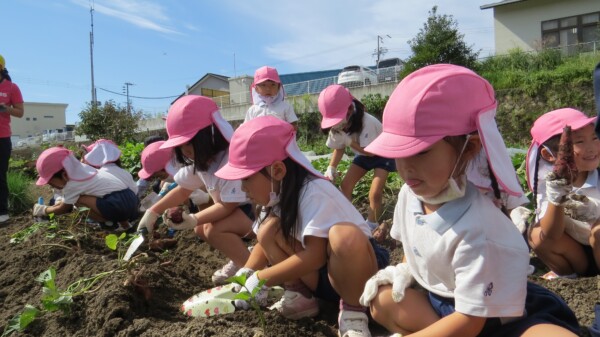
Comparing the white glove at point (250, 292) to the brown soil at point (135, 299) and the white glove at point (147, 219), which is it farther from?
the white glove at point (147, 219)

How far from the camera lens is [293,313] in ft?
7.19

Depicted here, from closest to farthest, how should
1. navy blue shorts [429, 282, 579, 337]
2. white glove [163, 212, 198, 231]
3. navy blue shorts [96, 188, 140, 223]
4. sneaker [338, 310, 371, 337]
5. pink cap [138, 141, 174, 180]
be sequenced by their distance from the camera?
navy blue shorts [429, 282, 579, 337] → sneaker [338, 310, 371, 337] → white glove [163, 212, 198, 231] → pink cap [138, 141, 174, 180] → navy blue shorts [96, 188, 140, 223]

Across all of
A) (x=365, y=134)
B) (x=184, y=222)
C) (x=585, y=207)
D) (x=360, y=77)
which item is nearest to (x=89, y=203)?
(x=184, y=222)

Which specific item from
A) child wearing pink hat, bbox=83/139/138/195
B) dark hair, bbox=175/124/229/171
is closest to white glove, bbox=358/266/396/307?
dark hair, bbox=175/124/229/171

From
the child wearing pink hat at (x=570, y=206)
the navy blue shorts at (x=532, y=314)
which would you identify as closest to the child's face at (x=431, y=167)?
the navy blue shorts at (x=532, y=314)

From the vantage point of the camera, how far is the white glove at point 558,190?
1.96 metres

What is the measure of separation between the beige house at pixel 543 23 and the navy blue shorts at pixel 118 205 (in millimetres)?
16136

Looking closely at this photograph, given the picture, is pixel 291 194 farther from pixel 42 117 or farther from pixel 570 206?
pixel 42 117

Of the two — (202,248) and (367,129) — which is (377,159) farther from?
(202,248)

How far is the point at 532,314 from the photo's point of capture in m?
1.51

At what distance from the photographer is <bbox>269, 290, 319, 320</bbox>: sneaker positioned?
219 centimetres

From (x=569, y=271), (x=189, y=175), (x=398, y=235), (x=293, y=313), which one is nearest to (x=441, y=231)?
(x=398, y=235)

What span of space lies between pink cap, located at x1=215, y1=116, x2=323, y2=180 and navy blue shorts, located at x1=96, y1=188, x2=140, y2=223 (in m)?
2.78

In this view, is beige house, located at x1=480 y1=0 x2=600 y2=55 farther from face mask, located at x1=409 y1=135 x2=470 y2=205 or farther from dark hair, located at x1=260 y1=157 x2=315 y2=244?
face mask, located at x1=409 y1=135 x2=470 y2=205
